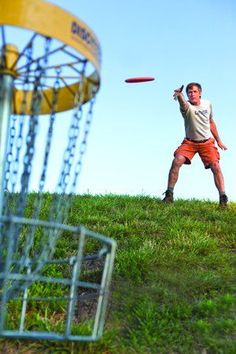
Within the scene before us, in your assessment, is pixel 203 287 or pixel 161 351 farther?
pixel 203 287

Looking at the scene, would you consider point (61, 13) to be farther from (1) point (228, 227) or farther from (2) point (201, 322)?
(1) point (228, 227)

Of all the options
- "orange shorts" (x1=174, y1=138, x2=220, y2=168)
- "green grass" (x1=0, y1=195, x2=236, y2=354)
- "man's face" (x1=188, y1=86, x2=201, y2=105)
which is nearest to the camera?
"green grass" (x1=0, y1=195, x2=236, y2=354)

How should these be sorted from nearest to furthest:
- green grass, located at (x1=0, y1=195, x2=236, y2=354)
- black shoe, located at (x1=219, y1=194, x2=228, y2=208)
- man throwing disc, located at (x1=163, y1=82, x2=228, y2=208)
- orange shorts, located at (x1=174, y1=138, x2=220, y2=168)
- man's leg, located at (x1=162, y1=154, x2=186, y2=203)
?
green grass, located at (x1=0, y1=195, x2=236, y2=354) < black shoe, located at (x1=219, y1=194, x2=228, y2=208) < man's leg, located at (x1=162, y1=154, x2=186, y2=203) < man throwing disc, located at (x1=163, y1=82, x2=228, y2=208) < orange shorts, located at (x1=174, y1=138, x2=220, y2=168)

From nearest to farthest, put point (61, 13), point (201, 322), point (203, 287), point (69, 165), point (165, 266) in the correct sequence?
point (61, 13), point (69, 165), point (201, 322), point (203, 287), point (165, 266)

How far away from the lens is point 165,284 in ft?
19.8

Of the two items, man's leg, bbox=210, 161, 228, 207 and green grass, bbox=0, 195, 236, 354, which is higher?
man's leg, bbox=210, 161, 228, 207

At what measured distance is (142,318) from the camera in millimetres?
5332

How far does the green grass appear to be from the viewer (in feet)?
16.4

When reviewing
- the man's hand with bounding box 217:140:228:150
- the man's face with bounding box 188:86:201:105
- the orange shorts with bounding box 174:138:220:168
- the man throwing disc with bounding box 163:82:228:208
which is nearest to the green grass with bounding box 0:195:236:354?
the man throwing disc with bounding box 163:82:228:208

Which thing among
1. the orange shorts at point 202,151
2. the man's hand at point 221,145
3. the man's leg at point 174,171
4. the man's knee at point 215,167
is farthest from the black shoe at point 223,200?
the man's hand at point 221,145

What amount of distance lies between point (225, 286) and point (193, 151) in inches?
198

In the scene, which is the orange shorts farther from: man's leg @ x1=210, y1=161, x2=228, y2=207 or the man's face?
the man's face

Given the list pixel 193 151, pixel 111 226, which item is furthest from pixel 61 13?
pixel 193 151

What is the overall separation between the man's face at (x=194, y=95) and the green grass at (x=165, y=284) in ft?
9.41
